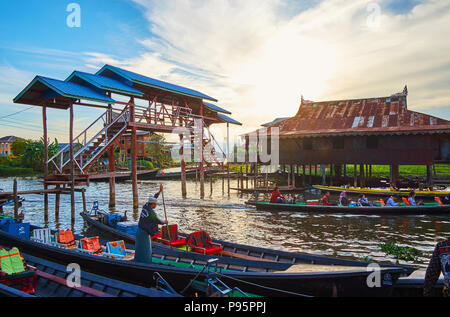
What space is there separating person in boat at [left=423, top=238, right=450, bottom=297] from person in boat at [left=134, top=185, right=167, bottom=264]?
5.70 metres

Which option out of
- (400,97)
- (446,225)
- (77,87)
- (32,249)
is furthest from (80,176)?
(400,97)

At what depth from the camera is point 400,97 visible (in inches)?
1307

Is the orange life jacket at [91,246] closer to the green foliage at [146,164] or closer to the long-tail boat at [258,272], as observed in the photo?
the long-tail boat at [258,272]

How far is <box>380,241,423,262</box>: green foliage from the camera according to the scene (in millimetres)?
12398

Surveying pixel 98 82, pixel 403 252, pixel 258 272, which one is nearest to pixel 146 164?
pixel 98 82

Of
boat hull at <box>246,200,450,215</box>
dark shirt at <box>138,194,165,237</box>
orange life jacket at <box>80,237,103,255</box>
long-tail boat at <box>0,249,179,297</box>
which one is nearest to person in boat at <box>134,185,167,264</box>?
dark shirt at <box>138,194,165,237</box>

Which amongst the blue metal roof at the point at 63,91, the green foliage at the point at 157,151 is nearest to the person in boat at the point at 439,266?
the blue metal roof at the point at 63,91

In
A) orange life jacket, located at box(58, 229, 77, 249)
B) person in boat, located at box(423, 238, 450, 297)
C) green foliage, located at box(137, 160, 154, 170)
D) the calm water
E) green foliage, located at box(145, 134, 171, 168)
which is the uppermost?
green foliage, located at box(145, 134, 171, 168)

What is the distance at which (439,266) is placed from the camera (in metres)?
5.28

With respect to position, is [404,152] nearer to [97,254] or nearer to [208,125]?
[208,125]

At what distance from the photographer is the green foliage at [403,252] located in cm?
1240

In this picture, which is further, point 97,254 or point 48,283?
point 97,254

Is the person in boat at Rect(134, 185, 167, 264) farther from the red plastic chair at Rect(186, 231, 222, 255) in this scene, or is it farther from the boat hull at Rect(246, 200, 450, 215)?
the boat hull at Rect(246, 200, 450, 215)
